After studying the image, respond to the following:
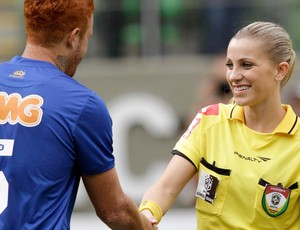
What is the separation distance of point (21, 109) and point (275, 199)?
1.30 meters

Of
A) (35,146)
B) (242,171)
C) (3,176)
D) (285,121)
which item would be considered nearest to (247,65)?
(285,121)

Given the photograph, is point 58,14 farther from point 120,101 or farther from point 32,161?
point 120,101

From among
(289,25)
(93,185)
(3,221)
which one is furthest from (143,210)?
(289,25)

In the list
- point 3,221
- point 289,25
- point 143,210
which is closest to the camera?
point 3,221

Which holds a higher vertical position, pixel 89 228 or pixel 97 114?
pixel 97 114

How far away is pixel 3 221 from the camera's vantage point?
13.6 ft

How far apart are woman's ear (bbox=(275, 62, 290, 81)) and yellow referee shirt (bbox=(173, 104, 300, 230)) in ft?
0.63

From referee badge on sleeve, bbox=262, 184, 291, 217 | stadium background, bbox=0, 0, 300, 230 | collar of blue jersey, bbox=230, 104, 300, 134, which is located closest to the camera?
referee badge on sleeve, bbox=262, 184, 291, 217

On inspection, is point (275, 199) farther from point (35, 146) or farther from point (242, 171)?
point (35, 146)

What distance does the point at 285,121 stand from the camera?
480 cm

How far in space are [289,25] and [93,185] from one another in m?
6.42

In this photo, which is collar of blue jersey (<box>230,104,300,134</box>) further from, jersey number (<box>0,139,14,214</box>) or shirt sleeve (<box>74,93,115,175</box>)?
jersey number (<box>0,139,14,214</box>)

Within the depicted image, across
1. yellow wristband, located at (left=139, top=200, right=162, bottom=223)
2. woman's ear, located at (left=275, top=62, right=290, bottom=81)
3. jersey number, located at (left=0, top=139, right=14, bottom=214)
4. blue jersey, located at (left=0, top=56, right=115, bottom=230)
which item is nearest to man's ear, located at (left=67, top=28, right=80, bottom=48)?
blue jersey, located at (left=0, top=56, right=115, bottom=230)

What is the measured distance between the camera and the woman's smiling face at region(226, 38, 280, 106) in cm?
469
